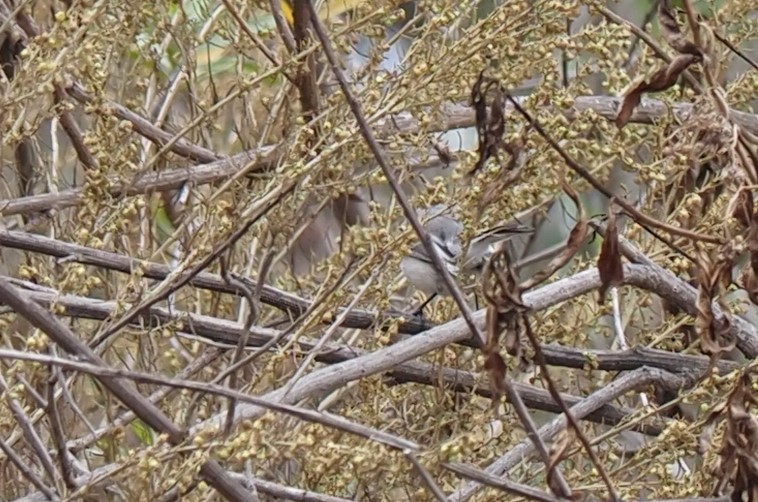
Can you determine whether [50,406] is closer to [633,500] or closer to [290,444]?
[290,444]

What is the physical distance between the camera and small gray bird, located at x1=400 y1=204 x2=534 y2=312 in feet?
8.82

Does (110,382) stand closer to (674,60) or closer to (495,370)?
(495,370)

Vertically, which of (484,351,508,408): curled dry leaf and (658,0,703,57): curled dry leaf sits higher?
(658,0,703,57): curled dry leaf

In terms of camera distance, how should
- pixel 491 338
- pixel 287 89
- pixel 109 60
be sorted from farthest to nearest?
1. pixel 287 89
2. pixel 109 60
3. pixel 491 338

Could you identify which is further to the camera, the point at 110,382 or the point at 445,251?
the point at 445,251

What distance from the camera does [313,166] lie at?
1.97 meters

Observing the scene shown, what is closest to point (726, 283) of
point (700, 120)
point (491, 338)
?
point (700, 120)

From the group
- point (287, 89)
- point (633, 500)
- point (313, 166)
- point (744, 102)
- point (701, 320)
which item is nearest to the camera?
point (701, 320)

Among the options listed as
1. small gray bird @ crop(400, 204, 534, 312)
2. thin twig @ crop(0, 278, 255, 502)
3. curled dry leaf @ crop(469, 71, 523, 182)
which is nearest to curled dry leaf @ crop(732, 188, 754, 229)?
curled dry leaf @ crop(469, 71, 523, 182)

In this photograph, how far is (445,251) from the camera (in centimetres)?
349

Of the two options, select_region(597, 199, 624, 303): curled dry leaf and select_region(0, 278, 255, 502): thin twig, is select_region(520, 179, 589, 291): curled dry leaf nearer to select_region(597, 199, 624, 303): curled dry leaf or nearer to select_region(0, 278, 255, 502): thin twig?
select_region(597, 199, 624, 303): curled dry leaf

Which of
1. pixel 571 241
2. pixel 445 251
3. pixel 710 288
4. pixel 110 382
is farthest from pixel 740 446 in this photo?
pixel 445 251

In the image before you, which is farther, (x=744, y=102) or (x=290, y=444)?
(x=744, y=102)

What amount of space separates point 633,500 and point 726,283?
69 centimetres
